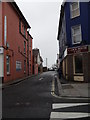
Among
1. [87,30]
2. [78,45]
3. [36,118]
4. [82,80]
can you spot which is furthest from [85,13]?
[36,118]

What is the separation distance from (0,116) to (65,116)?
2.28 m

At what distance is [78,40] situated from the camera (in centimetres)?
1791

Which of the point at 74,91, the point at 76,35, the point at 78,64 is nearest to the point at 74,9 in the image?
the point at 76,35

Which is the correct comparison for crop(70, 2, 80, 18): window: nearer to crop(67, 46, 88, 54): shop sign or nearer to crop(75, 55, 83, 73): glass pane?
crop(67, 46, 88, 54): shop sign

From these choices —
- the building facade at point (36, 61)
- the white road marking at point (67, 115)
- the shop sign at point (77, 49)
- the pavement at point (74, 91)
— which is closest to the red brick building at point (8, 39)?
the shop sign at point (77, 49)

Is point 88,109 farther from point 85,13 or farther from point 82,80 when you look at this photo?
point 85,13

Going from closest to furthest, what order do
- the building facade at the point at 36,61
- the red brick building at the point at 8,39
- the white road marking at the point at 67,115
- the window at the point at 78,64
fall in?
the white road marking at the point at 67,115 < the window at the point at 78,64 < the red brick building at the point at 8,39 < the building facade at the point at 36,61

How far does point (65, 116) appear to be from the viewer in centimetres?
593

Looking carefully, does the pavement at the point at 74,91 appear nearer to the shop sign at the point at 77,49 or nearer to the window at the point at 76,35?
the shop sign at the point at 77,49

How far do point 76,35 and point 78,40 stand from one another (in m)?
0.61

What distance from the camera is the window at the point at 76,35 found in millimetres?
17781

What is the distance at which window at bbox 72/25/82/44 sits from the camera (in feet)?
58.3

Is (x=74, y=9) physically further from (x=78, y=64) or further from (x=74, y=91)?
(x=74, y=91)

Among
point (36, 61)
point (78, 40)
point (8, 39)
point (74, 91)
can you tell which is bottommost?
point (74, 91)
